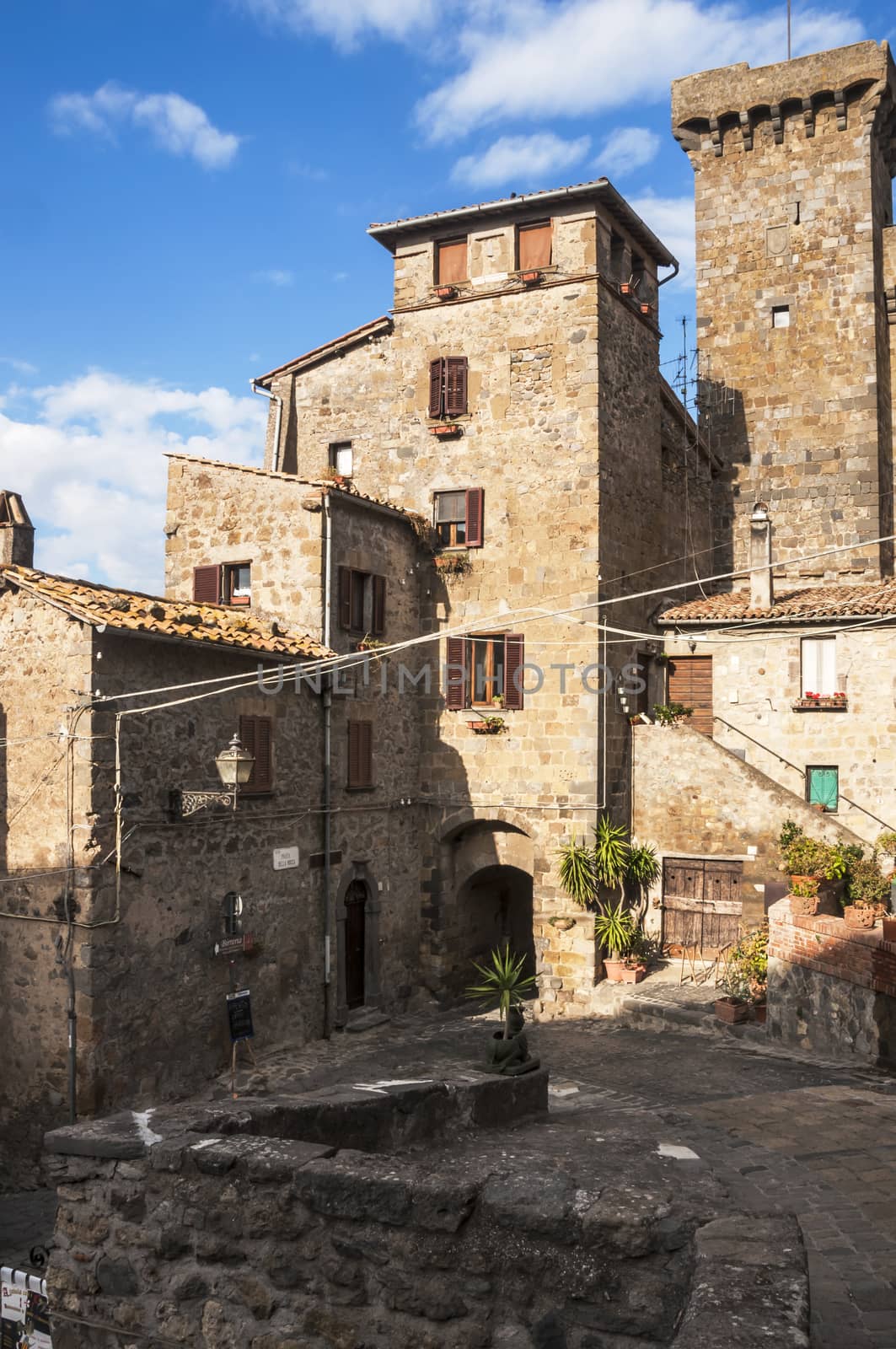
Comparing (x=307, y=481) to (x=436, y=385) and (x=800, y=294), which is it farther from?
(x=800, y=294)

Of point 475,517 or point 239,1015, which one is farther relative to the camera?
point 475,517

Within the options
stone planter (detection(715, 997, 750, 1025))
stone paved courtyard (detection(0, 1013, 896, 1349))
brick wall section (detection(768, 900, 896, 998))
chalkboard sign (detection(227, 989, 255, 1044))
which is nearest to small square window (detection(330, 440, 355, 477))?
stone paved courtyard (detection(0, 1013, 896, 1349))

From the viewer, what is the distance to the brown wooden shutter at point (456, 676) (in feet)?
73.0

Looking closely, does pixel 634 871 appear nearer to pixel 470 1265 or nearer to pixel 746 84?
pixel 470 1265

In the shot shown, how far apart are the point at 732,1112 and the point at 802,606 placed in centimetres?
1272

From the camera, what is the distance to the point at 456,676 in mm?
22328

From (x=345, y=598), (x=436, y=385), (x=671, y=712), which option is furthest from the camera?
(x=671, y=712)

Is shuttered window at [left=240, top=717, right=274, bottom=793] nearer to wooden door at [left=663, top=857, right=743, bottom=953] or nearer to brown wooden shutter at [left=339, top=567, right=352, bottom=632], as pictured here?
brown wooden shutter at [left=339, top=567, right=352, bottom=632]

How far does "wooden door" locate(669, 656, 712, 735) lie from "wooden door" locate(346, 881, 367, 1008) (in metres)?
8.18

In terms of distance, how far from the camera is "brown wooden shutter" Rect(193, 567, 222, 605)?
821 inches

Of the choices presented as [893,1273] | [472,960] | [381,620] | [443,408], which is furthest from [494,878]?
[893,1273]

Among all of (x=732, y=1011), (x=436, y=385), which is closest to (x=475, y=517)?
(x=436, y=385)

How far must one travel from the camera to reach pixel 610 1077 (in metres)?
16.2

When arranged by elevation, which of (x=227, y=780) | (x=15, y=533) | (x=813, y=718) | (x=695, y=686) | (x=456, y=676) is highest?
(x=15, y=533)
